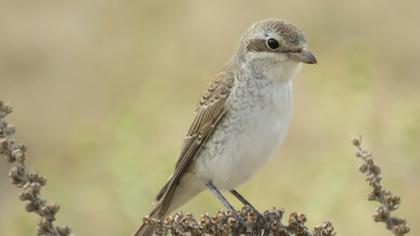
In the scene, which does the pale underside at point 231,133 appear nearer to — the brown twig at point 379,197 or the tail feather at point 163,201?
the tail feather at point 163,201

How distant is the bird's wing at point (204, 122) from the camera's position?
19.1 feet

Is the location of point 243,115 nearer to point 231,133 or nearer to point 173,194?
point 231,133

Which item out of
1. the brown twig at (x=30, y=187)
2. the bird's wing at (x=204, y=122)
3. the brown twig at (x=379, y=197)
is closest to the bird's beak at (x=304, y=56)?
the bird's wing at (x=204, y=122)

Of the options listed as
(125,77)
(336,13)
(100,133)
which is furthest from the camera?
(336,13)

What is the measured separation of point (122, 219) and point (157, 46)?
5.91 m

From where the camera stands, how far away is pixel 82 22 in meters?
13.8

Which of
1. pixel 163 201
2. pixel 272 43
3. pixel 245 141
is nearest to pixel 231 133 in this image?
pixel 245 141

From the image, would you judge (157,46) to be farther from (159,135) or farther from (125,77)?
(159,135)

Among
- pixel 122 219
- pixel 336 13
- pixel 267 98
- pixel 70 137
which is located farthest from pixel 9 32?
pixel 267 98

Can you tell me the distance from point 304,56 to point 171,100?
164 inches

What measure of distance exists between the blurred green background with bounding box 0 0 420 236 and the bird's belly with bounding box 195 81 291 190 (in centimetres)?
110

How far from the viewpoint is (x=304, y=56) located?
5.46 metres

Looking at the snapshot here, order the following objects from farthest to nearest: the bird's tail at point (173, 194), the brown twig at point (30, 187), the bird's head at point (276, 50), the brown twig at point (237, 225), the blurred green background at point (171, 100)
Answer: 1. the blurred green background at point (171, 100)
2. the bird's tail at point (173, 194)
3. the bird's head at point (276, 50)
4. the brown twig at point (237, 225)
5. the brown twig at point (30, 187)

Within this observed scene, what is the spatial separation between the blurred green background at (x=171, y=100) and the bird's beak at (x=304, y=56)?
1.43 metres
